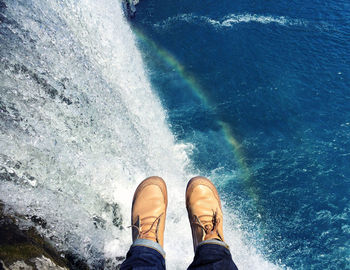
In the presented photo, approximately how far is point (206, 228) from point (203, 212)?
0.43 metres

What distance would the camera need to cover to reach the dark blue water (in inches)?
273

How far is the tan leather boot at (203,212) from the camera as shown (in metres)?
3.44

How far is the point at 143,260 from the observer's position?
104 inches

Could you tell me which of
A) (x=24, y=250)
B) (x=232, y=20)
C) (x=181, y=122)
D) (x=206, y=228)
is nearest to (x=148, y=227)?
(x=206, y=228)

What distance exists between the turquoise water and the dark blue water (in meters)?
0.05

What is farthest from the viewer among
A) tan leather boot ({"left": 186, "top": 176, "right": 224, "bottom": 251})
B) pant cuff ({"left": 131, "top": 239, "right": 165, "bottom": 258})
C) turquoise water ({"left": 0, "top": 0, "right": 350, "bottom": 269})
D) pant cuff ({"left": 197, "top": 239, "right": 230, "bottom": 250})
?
turquoise water ({"left": 0, "top": 0, "right": 350, "bottom": 269})

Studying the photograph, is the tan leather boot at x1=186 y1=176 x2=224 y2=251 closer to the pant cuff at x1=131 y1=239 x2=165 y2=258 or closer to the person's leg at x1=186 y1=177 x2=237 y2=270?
the person's leg at x1=186 y1=177 x2=237 y2=270

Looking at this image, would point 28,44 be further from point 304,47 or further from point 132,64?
point 304,47

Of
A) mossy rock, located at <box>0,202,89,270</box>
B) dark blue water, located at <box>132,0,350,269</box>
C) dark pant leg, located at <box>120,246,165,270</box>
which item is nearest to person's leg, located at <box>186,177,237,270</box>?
dark pant leg, located at <box>120,246,165,270</box>

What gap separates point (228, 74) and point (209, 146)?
3.79 m

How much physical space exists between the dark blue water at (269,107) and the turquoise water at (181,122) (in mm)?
48

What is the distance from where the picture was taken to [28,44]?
482 cm

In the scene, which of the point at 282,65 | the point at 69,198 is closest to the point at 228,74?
the point at 282,65

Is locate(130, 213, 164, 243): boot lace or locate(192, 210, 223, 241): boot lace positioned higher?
locate(130, 213, 164, 243): boot lace
